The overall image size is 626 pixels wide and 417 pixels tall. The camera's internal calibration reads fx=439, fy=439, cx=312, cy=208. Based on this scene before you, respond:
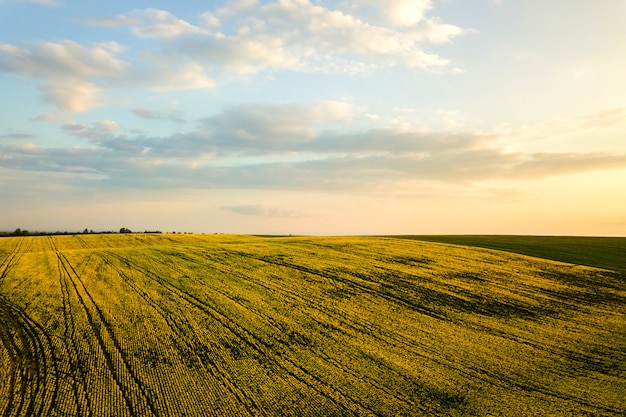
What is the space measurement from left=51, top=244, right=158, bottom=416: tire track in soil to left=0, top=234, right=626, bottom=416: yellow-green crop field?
95mm

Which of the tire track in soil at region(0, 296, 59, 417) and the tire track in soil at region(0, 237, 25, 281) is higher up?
the tire track in soil at region(0, 237, 25, 281)

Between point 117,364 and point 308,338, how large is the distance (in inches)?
392

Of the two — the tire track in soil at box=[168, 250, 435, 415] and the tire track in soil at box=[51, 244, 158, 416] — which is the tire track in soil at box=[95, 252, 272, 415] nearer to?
the tire track in soil at box=[51, 244, 158, 416]

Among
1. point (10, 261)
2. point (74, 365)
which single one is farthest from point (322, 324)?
point (10, 261)

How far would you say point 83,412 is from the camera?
1717cm

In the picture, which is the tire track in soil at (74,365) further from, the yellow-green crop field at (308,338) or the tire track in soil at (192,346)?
the tire track in soil at (192,346)

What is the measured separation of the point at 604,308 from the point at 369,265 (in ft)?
61.9

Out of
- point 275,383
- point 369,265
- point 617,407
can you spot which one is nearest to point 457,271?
point 369,265

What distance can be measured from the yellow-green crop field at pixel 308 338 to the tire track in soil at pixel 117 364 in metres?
0.10

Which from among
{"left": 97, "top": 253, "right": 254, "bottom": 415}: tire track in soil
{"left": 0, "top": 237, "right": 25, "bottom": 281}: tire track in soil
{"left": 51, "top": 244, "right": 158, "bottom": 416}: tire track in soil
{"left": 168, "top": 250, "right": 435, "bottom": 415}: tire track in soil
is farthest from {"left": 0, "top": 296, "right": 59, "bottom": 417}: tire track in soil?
{"left": 0, "top": 237, "right": 25, "bottom": 281}: tire track in soil

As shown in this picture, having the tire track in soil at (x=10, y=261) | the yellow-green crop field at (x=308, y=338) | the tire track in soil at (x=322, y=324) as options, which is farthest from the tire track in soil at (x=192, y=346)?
the tire track in soil at (x=10, y=261)

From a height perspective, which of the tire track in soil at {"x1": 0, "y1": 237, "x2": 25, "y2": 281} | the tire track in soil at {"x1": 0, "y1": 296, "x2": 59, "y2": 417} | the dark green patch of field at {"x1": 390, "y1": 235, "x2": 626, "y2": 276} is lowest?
the tire track in soil at {"x1": 0, "y1": 296, "x2": 59, "y2": 417}

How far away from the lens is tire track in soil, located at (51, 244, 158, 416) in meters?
17.8

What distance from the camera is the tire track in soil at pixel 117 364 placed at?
17.8 m
